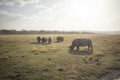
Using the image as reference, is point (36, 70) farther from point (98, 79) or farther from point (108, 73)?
point (108, 73)

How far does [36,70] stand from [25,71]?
2.67 ft

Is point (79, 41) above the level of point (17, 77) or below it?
above

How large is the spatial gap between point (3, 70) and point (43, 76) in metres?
3.47

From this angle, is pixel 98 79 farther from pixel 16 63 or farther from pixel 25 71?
pixel 16 63

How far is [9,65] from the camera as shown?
12164mm

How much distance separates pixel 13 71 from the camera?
10.8m

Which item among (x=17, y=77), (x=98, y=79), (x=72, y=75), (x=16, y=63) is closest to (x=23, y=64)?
A: (x=16, y=63)

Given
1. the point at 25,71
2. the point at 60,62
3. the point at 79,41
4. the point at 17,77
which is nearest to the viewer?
the point at 17,77

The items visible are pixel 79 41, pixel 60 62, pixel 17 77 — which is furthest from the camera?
pixel 79 41

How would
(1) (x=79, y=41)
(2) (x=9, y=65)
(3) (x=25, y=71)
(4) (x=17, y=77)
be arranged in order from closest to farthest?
(4) (x=17, y=77), (3) (x=25, y=71), (2) (x=9, y=65), (1) (x=79, y=41)

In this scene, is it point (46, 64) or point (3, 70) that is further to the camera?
point (46, 64)

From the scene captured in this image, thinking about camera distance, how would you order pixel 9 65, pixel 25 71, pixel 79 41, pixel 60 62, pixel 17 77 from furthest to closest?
pixel 79 41
pixel 60 62
pixel 9 65
pixel 25 71
pixel 17 77

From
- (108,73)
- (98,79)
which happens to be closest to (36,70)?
(98,79)

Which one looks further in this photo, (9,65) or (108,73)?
(9,65)
